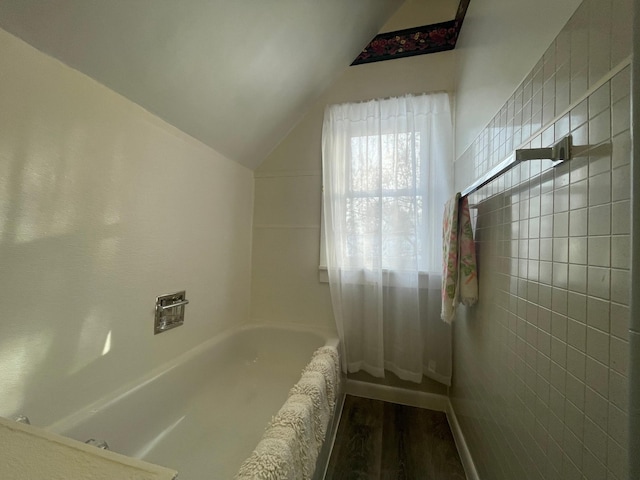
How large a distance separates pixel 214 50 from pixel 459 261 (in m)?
1.59

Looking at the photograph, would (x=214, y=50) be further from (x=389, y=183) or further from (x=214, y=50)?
(x=389, y=183)

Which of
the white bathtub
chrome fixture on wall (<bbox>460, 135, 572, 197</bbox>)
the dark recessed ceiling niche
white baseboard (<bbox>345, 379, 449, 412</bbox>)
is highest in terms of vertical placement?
the dark recessed ceiling niche

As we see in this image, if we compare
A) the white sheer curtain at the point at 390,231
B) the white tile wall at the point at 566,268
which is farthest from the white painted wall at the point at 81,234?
the white tile wall at the point at 566,268

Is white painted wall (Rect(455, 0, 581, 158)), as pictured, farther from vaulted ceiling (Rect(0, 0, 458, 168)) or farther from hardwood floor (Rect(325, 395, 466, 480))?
hardwood floor (Rect(325, 395, 466, 480))

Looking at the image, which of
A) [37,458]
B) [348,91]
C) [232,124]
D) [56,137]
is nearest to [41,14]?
[56,137]

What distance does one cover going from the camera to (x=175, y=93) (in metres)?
1.25

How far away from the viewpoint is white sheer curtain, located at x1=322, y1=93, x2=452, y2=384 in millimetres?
1748

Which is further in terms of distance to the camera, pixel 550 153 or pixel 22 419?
pixel 22 419

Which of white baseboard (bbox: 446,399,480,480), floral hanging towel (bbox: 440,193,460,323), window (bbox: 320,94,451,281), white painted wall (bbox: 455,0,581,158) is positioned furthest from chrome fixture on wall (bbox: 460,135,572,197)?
white baseboard (bbox: 446,399,480,480)

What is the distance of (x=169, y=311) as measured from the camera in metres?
1.37

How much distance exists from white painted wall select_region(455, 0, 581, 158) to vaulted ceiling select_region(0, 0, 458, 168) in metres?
0.70

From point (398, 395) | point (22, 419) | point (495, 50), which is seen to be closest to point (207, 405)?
point (22, 419)

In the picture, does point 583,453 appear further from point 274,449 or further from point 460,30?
point 460,30

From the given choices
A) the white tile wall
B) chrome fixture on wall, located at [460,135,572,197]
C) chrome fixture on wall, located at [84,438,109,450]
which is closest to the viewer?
the white tile wall
